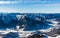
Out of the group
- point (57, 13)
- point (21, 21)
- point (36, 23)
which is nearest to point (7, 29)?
point (21, 21)

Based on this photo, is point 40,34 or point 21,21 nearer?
point 40,34

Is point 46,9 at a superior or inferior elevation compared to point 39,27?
superior

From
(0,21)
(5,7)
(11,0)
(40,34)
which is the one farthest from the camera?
(0,21)

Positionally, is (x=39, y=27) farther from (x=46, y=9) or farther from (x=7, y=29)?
(x=7, y=29)

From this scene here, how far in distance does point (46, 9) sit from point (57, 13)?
15cm

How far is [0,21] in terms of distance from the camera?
1.56 meters

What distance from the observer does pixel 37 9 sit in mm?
1487

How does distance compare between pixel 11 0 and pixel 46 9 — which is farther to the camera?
pixel 46 9

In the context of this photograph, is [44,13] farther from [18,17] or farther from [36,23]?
[18,17]

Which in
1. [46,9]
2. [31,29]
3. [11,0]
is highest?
[11,0]

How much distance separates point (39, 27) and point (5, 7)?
1.67ft

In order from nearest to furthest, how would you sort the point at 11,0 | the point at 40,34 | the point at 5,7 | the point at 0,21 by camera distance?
1. the point at 11,0
2. the point at 40,34
3. the point at 5,7
4. the point at 0,21

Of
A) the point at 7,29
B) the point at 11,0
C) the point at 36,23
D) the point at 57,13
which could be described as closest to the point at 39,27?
the point at 36,23

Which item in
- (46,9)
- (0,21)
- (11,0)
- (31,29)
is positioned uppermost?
(11,0)
